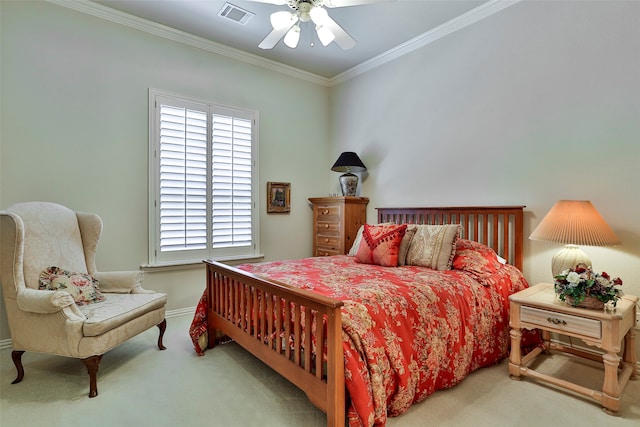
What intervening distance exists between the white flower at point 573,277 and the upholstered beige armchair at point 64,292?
3.07 meters

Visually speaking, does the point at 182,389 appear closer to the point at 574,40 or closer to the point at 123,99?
the point at 123,99

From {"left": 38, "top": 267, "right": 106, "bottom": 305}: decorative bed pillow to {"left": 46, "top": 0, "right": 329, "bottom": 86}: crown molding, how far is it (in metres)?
2.52

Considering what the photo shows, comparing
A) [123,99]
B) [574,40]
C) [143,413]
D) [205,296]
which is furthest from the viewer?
[123,99]

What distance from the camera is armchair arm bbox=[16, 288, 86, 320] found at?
7.12ft

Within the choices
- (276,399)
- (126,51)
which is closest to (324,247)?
(276,399)

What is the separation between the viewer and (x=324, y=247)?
455 centimetres

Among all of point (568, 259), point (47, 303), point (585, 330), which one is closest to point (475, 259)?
point (568, 259)

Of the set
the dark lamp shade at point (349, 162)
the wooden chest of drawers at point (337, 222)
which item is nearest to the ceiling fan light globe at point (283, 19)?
the dark lamp shade at point (349, 162)

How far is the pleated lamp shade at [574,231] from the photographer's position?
7.53 feet

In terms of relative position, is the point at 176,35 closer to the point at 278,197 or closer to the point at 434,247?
the point at 278,197

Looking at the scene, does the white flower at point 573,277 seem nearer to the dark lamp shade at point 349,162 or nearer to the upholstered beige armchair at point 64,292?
the dark lamp shade at point 349,162

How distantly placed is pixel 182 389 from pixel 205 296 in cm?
87

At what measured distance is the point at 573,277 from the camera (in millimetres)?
2102

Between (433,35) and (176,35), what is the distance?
289 cm
